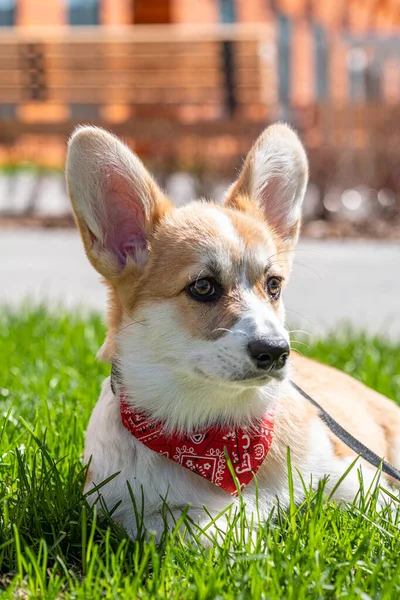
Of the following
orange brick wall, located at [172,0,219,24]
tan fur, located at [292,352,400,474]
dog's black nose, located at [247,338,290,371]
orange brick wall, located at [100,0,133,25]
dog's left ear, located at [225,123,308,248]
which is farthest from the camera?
orange brick wall, located at [100,0,133,25]

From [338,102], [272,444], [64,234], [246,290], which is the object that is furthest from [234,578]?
[338,102]

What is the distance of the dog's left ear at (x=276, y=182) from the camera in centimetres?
300

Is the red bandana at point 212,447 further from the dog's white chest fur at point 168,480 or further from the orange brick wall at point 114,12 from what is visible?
the orange brick wall at point 114,12

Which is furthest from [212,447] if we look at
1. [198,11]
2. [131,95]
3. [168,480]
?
[198,11]

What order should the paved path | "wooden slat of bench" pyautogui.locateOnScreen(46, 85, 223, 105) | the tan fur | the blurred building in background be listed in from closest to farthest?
the tan fur < the paved path < the blurred building in background < "wooden slat of bench" pyautogui.locateOnScreen(46, 85, 223, 105)

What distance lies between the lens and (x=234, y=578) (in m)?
2.25

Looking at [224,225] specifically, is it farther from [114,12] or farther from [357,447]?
[114,12]

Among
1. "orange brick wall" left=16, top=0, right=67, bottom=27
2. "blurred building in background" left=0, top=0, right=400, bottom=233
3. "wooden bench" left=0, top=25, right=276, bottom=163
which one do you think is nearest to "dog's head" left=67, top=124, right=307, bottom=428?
"blurred building in background" left=0, top=0, right=400, bottom=233

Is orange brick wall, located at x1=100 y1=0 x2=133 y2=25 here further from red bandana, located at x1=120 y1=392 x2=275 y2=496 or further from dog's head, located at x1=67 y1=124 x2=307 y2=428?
red bandana, located at x1=120 y1=392 x2=275 y2=496

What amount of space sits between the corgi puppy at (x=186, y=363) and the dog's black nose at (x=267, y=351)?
14mm

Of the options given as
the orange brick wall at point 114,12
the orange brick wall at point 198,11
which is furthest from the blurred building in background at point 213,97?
the orange brick wall at point 114,12

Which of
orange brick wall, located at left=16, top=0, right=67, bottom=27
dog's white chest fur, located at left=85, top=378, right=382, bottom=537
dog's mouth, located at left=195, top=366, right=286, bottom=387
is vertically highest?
orange brick wall, located at left=16, top=0, right=67, bottom=27

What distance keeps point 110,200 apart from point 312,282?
15.1 ft

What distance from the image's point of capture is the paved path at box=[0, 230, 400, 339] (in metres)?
Result: 6.18
